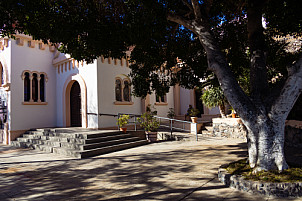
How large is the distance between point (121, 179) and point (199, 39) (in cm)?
414

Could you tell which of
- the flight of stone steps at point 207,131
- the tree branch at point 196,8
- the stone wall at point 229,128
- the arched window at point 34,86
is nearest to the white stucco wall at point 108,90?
the arched window at point 34,86

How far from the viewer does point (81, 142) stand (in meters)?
8.84

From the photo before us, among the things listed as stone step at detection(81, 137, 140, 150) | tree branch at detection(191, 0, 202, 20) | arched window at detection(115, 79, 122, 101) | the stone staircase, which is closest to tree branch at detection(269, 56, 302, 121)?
tree branch at detection(191, 0, 202, 20)

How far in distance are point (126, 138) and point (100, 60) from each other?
183 inches

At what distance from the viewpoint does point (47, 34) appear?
19.2ft

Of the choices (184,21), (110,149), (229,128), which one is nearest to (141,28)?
(184,21)

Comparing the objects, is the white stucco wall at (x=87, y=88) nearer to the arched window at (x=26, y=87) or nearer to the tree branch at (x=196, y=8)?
the arched window at (x=26, y=87)

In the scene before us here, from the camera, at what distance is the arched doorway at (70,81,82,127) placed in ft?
45.5

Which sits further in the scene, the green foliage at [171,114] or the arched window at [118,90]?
the green foliage at [171,114]

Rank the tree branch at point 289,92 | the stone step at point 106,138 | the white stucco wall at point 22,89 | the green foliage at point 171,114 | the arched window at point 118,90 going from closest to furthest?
the tree branch at point 289,92, the stone step at point 106,138, the white stucco wall at point 22,89, the arched window at point 118,90, the green foliage at point 171,114

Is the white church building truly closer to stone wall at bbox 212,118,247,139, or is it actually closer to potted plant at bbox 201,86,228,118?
potted plant at bbox 201,86,228,118

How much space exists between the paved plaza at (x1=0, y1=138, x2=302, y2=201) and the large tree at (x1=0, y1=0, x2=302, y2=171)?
1243mm

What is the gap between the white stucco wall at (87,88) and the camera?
11.8m

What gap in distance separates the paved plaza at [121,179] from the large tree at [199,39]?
1.24 metres
